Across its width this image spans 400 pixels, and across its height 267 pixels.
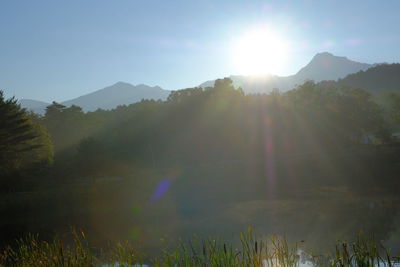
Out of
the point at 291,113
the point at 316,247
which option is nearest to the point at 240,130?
the point at 291,113

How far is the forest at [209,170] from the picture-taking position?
940 inches

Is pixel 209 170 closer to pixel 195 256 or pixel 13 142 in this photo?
pixel 13 142

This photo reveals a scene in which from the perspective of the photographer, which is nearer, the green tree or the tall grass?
the tall grass

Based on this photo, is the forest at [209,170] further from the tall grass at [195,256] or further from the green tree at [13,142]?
the tall grass at [195,256]

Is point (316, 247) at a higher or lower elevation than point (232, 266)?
lower

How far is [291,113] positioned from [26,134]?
188ft

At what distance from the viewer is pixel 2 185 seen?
46.4 m

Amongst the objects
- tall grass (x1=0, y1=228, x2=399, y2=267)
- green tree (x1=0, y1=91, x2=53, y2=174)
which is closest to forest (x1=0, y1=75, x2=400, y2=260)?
green tree (x1=0, y1=91, x2=53, y2=174)

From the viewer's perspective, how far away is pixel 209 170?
62.2 meters

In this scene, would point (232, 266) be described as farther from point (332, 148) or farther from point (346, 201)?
point (332, 148)

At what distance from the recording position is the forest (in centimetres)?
2388

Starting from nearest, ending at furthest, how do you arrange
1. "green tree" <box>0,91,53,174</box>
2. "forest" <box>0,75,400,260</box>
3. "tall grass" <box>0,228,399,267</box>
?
"tall grass" <box>0,228,399,267</box> < "forest" <box>0,75,400,260</box> < "green tree" <box>0,91,53,174</box>

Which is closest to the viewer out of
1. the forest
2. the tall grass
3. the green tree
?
the tall grass

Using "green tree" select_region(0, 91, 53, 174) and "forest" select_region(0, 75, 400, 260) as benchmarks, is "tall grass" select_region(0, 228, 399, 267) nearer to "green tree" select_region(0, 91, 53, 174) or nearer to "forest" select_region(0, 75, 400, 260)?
"forest" select_region(0, 75, 400, 260)
